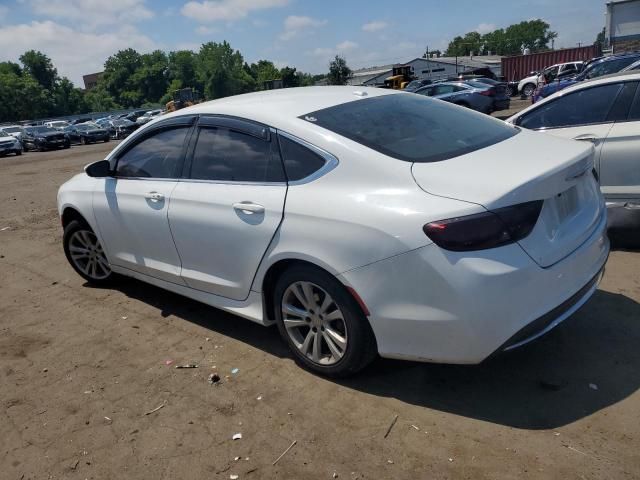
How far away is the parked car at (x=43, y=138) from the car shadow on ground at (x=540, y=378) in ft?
106

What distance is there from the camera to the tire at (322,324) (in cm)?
289

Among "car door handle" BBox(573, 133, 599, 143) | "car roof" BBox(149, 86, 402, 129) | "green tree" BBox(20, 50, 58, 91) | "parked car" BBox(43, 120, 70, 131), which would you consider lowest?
"parked car" BBox(43, 120, 70, 131)

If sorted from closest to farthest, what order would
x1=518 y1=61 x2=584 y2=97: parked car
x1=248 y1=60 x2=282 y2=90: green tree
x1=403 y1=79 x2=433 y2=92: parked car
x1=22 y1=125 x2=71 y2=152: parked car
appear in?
x1=403 y1=79 x2=433 y2=92: parked car
x1=22 y1=125 x2=71 y2=152: parked car
x1=518 y1=61 x2=584 y2=97: parked car
x1=248 y1=60 x2=282 y2=90: green tree

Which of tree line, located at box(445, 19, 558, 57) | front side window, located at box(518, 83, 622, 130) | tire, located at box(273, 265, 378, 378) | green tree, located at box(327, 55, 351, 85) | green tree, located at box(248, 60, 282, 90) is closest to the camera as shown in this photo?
tire, located at box(273, 265, 378, 378)

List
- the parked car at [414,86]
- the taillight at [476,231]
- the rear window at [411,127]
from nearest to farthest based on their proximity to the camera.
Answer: the taillight at [476,231], the rear window at [411,127], the parked car at [414,86]

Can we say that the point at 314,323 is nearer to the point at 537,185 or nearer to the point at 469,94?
the point at 537,185

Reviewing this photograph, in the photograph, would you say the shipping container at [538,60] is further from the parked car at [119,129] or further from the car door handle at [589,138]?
the car door handle at [589,138]

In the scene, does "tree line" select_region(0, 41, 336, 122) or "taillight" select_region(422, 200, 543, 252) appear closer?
"taillight" select_region(422, 200, 543, 252)

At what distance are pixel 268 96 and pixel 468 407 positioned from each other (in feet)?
7.99

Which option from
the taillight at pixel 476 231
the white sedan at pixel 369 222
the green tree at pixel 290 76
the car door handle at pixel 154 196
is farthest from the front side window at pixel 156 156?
the green tree at pixel 290 76

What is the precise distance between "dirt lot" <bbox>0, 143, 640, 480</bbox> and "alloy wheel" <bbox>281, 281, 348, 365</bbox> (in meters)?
0.20

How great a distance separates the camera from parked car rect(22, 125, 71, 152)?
31.4 metres

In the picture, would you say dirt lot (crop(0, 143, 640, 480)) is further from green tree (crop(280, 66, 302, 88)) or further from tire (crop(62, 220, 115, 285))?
green tree (crop(280, 66, 302, 88))

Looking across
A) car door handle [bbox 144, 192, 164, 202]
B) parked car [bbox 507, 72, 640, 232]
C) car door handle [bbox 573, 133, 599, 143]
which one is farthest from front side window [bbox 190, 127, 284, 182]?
car door handle [bbox 573, 133, 599, 143]
